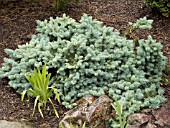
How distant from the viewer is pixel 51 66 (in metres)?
4.02

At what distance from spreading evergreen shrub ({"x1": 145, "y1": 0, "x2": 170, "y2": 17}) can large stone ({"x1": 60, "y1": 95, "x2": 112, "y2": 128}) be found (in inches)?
78.5

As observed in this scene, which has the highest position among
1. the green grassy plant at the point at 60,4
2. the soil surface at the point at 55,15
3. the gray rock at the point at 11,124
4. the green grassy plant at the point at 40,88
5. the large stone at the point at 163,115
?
the green grassy plant at the point at 60,4

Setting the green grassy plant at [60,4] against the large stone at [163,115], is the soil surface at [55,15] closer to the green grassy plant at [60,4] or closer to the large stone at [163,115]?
the green grassy plant at [60,4]

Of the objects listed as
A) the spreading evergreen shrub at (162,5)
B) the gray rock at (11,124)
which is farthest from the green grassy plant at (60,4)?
the gray rock at (11,124)

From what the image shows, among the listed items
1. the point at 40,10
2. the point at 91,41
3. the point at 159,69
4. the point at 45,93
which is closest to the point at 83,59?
the point at 91,41

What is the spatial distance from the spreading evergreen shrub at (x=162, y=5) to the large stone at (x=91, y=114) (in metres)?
1.99

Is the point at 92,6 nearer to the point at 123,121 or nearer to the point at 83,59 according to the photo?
the point at 83,59

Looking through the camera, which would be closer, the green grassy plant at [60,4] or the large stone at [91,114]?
the large stone at [91,114]

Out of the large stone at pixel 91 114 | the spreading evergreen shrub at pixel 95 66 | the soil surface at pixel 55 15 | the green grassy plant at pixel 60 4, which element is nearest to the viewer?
the large stone at pixel 91 114

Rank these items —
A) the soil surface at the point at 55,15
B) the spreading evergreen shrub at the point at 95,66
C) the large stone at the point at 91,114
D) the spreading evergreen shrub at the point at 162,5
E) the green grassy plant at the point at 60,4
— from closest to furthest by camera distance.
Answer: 1. the large stone at the point at 91,114
2. the spreading evergreen shrub at the point at 95,66
3. the soil surface at the point at 55,15
4. the spreading evergreen shrub at the point at 162,5
5. the green grassy plant at the point at 60,4

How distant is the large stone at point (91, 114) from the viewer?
362 cm

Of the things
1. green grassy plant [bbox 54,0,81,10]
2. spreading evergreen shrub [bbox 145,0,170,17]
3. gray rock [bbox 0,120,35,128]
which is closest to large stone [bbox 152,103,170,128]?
gray rock [bbox 0,120,35,128]

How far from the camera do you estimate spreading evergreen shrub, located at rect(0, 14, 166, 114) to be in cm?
389

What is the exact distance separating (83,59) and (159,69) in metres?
0.81
